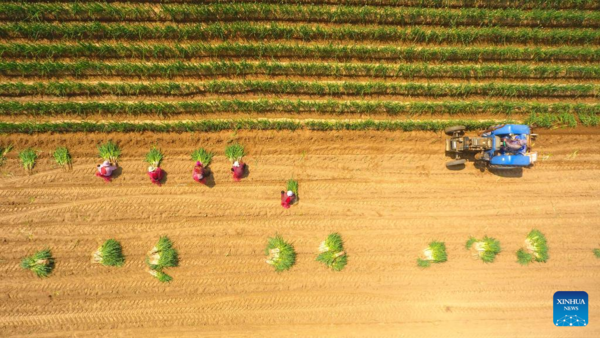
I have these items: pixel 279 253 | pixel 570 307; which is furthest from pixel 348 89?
pixel 570 307

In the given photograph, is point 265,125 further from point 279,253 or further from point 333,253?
point 333,253

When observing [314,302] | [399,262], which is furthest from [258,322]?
[399,262]

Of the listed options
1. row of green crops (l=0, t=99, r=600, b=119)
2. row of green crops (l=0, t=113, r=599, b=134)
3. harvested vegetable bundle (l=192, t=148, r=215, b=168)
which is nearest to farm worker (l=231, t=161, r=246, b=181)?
harvested vegetable bundle (l=192, t=148, r=215, b=168)

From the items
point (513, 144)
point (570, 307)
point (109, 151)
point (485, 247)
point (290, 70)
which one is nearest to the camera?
point (513, 144)

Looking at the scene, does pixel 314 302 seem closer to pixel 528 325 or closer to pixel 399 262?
pixel 399 262

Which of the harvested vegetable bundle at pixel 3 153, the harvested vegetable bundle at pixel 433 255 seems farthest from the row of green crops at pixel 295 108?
the harvested vegetable bundle at pixel 433 255

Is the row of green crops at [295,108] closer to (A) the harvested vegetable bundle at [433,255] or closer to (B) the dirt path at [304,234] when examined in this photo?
(B) the dirt path at [304,234]

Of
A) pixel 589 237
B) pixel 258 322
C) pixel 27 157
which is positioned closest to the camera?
pixel 27 157
